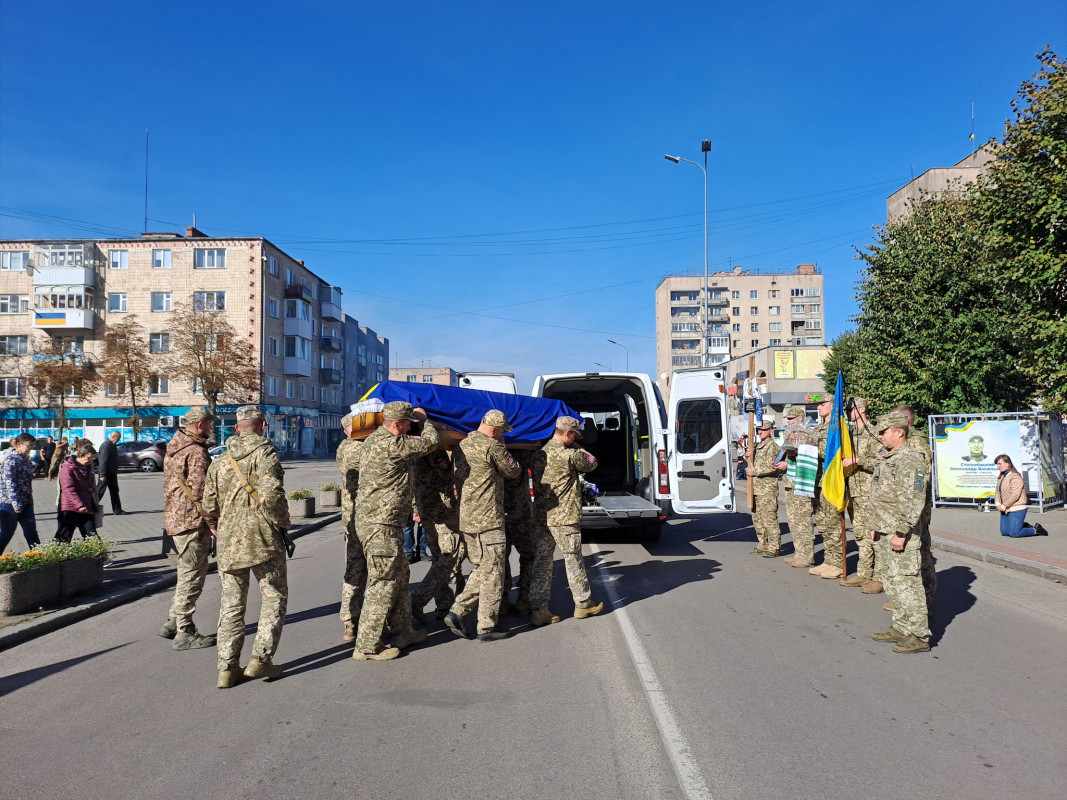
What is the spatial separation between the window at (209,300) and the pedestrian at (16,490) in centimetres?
3873

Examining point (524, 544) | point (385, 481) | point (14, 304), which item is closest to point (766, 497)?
point (524, 544)

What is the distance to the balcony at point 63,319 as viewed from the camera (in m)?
49.2

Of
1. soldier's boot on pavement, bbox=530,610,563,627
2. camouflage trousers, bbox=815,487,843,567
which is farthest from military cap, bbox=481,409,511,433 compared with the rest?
camouflage trousers, bbox=815,487,843,567

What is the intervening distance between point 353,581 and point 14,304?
57195mm

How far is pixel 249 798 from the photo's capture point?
353cm

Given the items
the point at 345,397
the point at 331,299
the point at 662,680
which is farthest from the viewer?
the point at 345,397

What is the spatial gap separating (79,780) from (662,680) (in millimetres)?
3466

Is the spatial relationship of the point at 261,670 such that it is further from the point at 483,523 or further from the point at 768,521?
the point at 768,521

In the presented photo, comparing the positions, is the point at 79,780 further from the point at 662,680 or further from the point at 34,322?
the point at 34,322

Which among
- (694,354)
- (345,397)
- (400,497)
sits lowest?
(400,497)

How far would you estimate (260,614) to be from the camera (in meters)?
5.28

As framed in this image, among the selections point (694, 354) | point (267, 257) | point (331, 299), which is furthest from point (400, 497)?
point (694, 354)

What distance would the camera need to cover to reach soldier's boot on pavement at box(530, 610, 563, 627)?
676 cm

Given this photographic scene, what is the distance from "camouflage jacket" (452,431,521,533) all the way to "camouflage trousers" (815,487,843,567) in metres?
4.62
